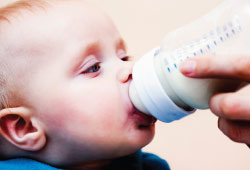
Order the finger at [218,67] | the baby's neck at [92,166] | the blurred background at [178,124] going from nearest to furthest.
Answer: the finger at [218,67], the baby's neck at [92,166], the blurred background at [178,124]

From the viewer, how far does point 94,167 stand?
0.68 m

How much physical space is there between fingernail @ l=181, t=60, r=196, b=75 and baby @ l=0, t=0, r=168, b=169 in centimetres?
16

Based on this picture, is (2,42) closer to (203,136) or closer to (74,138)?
(74,138)

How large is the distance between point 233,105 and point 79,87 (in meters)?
0.28

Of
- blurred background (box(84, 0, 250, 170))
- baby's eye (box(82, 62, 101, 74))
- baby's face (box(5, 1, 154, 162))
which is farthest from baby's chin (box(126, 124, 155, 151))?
blurred background (box(84, 0, 250, 170))

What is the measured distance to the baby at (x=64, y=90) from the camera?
0.56 m

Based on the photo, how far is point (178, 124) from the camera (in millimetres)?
1079

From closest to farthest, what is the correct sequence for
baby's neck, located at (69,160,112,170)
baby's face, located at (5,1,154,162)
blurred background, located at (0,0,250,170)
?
1. baby's face, located at (5,1,154,162)
2. baby's neck, located at (69,160,112,170)
3. blurred background, located at (0,0,250,170)

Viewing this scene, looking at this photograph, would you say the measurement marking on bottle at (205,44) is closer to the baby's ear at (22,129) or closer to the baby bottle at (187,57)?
the baby bottle at (187,57)

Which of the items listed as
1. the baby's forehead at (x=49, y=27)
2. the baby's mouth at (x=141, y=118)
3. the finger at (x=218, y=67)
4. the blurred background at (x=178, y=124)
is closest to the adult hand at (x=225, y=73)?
the finger at (x=218, y=67)

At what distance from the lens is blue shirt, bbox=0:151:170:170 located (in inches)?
23.4

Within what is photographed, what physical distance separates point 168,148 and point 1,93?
2.17 ft

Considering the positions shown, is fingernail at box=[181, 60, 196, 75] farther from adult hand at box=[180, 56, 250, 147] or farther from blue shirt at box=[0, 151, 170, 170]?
blue shirt at box=[0, 151, 170, 170]

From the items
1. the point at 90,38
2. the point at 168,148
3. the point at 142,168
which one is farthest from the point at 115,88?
the point at 168,148
